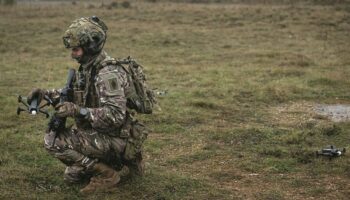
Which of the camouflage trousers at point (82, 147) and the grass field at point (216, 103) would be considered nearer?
the camouflage trousers at point (82, 147)

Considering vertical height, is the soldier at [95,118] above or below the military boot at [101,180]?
above

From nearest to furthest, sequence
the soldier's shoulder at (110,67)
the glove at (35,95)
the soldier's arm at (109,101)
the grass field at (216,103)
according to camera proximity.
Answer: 1. the soldier's arm at (109,101)
2. the soldier's shoulder at (110,67)
3. the glove at (35,95)
4. the grass field at (216,103)

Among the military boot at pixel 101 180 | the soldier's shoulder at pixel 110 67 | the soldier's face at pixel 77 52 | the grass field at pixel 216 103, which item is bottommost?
the grass field at pixel 216 103

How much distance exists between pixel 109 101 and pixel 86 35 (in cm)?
75

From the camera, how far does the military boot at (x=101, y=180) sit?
20.4 feet

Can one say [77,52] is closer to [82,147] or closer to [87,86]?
[87,86]

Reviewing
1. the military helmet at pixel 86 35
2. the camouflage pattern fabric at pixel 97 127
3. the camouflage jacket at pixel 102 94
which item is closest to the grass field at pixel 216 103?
the camouflage pattern fabric at pixel 97 127

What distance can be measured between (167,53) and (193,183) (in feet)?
39.7

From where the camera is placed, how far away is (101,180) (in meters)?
6.27

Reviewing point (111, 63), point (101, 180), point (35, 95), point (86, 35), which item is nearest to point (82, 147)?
point (101, 180)

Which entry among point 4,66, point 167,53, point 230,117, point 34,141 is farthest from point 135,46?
point 34,141

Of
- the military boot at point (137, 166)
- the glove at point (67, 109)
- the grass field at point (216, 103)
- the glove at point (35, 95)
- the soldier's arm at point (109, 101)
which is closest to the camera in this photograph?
the glove at point (67, 109)

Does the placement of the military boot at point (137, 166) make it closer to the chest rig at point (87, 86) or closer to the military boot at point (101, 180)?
the military boot at point (101, 180)

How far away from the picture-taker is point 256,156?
8008 millimetres
